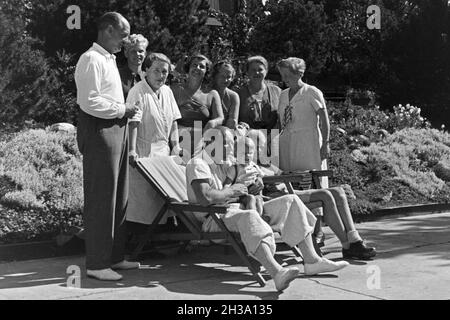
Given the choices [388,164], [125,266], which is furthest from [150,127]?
[388,164]

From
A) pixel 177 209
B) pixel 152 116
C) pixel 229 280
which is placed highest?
pixel 152 116

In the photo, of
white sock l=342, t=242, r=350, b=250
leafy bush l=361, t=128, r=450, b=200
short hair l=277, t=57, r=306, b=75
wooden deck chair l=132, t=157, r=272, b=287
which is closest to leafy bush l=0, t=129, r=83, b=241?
wooden deck chair l=132, t=157, r=272, b=287

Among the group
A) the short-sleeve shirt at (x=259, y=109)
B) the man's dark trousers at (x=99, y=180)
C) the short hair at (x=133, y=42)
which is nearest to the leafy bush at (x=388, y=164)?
the short-sleeve shirt at (x=259, y=109)

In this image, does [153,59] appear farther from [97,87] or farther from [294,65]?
[294,65]

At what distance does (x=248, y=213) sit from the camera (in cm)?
484

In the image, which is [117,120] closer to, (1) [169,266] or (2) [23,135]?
(1) [169,266]

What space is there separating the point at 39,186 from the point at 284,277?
3484mm

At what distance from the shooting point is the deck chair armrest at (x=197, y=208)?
4938mm

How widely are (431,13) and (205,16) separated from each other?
1416cm

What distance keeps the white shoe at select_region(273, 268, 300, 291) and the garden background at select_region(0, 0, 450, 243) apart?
257cm

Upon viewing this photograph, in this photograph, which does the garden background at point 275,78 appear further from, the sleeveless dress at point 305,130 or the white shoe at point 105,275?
the sleeveless dress at point 305,130

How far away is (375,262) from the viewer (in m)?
5.73

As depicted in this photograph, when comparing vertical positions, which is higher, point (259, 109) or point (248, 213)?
point (259, 109)

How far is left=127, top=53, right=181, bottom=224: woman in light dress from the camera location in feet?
19.0
